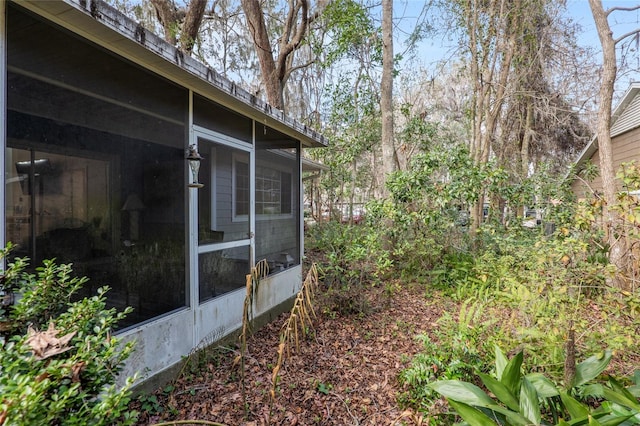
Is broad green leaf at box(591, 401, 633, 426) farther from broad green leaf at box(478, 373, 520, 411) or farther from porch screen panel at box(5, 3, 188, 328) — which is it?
porch screen panel at box(5, 3, 188, 328)

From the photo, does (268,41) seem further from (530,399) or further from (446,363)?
(530,399)

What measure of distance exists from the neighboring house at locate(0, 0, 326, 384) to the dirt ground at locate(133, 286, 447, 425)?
0.34m

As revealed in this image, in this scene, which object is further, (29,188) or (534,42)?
(534,42)

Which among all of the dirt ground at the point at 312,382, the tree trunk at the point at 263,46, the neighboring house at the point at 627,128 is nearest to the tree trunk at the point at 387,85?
the tree trunk at the point at 263,46

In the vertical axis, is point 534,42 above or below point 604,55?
above

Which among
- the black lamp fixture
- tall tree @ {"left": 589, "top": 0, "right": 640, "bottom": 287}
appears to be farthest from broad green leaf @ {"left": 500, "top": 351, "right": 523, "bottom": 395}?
tall tree @ {"left": 589, "top": 0, "right": 640, "bottom": 287}

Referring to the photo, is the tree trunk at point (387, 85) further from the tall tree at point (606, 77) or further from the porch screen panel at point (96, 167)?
the porch screen panel at point (96, 167)

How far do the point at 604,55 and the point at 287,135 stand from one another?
18.3 feet

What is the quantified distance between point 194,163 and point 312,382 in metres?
2.43

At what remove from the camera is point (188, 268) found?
3.26 m

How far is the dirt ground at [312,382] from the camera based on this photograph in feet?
8.92

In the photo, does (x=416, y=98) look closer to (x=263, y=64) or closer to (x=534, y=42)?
(x=534, y=42)

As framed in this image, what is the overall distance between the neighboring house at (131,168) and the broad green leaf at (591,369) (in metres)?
3.28

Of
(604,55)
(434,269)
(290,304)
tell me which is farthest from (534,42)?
(290,304)
